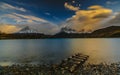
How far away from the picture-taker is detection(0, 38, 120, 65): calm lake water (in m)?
2.63

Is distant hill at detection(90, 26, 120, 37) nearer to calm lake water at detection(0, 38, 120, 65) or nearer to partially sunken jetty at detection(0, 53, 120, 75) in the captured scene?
calm lake water at detection(0, 38, 120, 65)

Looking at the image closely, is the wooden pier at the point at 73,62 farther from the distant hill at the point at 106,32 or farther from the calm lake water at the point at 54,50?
the distant hill at the point at 106,32

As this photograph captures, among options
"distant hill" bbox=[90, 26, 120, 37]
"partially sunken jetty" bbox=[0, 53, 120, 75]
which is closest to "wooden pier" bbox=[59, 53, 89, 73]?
"partially sunken jetty" bbox=[0, 53, 120, 75]

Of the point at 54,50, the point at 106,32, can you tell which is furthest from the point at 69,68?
the point at 106,32

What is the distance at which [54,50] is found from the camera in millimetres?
2650

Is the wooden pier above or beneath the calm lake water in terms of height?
beneath

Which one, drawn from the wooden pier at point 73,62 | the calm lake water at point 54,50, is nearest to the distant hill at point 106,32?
the calm lake water at point 54,50

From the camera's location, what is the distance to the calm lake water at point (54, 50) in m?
2.63

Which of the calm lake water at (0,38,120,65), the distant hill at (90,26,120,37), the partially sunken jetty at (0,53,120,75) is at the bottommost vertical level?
the partially sunken jetty at (0,53,120,75)

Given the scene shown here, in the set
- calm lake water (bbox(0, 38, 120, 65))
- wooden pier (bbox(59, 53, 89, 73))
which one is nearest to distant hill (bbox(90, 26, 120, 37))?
calm lake water (bbox(0, 38, 120, 65))

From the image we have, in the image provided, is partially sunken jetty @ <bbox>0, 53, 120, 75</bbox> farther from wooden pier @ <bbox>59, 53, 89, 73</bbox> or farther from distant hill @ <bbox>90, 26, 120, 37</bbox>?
distant hill @ <bbox>90, 26, 120, 37</bbox>

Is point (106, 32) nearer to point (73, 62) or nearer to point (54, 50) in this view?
point (73, 62)

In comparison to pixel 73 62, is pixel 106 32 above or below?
above

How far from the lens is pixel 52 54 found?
266 centimetres
